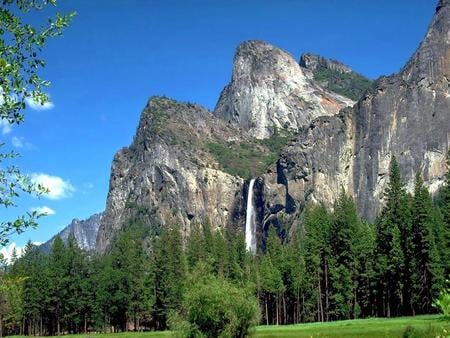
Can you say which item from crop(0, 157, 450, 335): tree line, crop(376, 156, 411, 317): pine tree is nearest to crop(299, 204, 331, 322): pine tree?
crop(0, 157, 450, 335): tree line

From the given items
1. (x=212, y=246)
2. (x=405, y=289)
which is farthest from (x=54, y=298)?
(x=405, y=289)

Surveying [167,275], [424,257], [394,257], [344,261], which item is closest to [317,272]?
[344,261]

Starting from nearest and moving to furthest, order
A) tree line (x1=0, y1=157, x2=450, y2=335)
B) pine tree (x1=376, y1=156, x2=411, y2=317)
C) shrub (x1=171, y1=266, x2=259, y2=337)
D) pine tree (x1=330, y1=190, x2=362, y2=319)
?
shrub (x1=171, y1=266, x2=259, y2=337) < tree line (x1=0, y1=157, x2=450, y2=335) < pine tree (x1=376, y1=156, x2=411, y2=317) < pine tree (x1=330, y1=190, x2=362, y2=319)

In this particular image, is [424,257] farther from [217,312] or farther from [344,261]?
[217,312]

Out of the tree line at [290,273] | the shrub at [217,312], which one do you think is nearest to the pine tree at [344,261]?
the tree line at [290,273]

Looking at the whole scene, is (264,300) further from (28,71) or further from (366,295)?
(28,71)

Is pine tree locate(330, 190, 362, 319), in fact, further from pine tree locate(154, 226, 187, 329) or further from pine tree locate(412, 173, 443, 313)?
pine tree locate(154, 226, 187, 329)

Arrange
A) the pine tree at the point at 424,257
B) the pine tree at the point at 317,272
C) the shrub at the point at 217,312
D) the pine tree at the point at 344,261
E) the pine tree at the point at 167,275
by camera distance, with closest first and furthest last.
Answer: the shrub at the point at 217,312 < the pine tree at the point at 424,257 < the pine tree at the point at 344,261 < the pine tree at the point at 317,272 < the pine tree at the point at 167,275

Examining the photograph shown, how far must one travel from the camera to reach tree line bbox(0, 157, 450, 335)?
79.8 m

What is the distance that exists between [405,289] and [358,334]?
3735 centimetres

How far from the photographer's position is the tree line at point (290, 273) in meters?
79.8

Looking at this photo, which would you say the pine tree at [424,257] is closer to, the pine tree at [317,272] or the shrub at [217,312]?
the pine tree at [317,272]

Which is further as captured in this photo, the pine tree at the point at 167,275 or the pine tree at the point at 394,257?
the pine tree at the point at 167,275

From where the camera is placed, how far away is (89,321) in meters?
115
